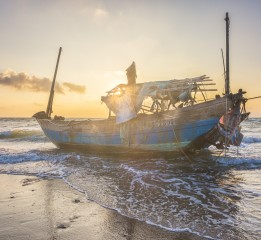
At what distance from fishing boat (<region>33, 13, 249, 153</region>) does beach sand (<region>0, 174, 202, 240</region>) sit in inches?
290

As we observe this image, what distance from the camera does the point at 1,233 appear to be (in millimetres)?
4898

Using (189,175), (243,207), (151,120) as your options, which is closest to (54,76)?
(151,120)

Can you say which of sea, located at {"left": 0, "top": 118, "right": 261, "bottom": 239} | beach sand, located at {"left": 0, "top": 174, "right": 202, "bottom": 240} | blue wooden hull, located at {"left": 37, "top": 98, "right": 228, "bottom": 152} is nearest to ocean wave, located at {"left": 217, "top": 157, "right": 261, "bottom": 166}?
sea, located at {"left": 0, "top": 118, "right": 261, "bottom": 239}

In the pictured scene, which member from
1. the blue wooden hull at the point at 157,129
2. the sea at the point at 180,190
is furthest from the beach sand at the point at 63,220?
the blue wooden hull at the point at 157,129

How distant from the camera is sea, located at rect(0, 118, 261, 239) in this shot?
17.8 feet

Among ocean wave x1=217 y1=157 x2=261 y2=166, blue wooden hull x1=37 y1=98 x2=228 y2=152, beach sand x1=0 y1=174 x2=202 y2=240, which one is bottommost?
ocean wave x1=217 y1=157 x2=261 y2=166

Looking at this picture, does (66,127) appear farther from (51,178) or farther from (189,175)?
(189,175)

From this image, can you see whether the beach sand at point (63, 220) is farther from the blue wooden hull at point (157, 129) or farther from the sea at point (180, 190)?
the blue wooden hull at point (157, 129)

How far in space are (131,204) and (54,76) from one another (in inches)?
785

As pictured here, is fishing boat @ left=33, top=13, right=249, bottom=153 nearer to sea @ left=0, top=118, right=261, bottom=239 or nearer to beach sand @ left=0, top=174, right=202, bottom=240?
sea @ left=0, top=118, right=261, bottom=239

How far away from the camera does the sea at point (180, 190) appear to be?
5426 mm

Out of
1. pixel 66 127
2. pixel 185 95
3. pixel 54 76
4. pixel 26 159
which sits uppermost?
pixel 54 76

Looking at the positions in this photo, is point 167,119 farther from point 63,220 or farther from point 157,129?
point 63,220

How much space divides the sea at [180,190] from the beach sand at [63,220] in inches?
14.5
